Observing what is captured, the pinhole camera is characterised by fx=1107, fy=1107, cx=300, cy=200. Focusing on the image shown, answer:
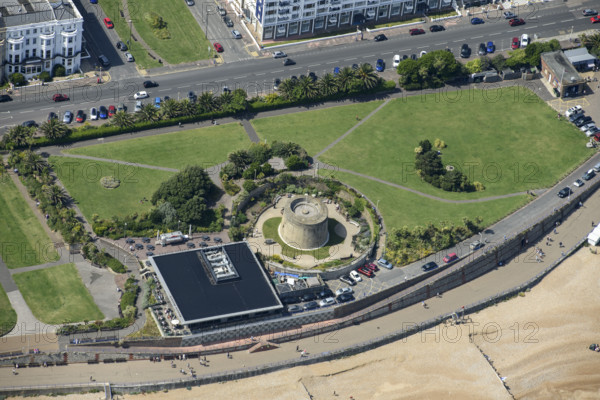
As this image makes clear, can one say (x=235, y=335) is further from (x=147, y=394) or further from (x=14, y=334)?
(x=14, y=334)

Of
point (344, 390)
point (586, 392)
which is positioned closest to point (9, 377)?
point (344, 390)

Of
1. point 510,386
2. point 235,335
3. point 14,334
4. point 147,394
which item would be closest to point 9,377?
point 14,334

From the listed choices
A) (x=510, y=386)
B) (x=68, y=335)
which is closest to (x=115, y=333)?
(x=68, y=335)

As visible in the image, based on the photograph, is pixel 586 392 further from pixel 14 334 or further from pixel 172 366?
pixel 14 334

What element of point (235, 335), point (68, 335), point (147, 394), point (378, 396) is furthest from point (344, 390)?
point (68, 335)

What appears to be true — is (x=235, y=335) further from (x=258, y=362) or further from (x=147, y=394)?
(x=147, y=394)

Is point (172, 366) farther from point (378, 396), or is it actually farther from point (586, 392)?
point (586, 392)
